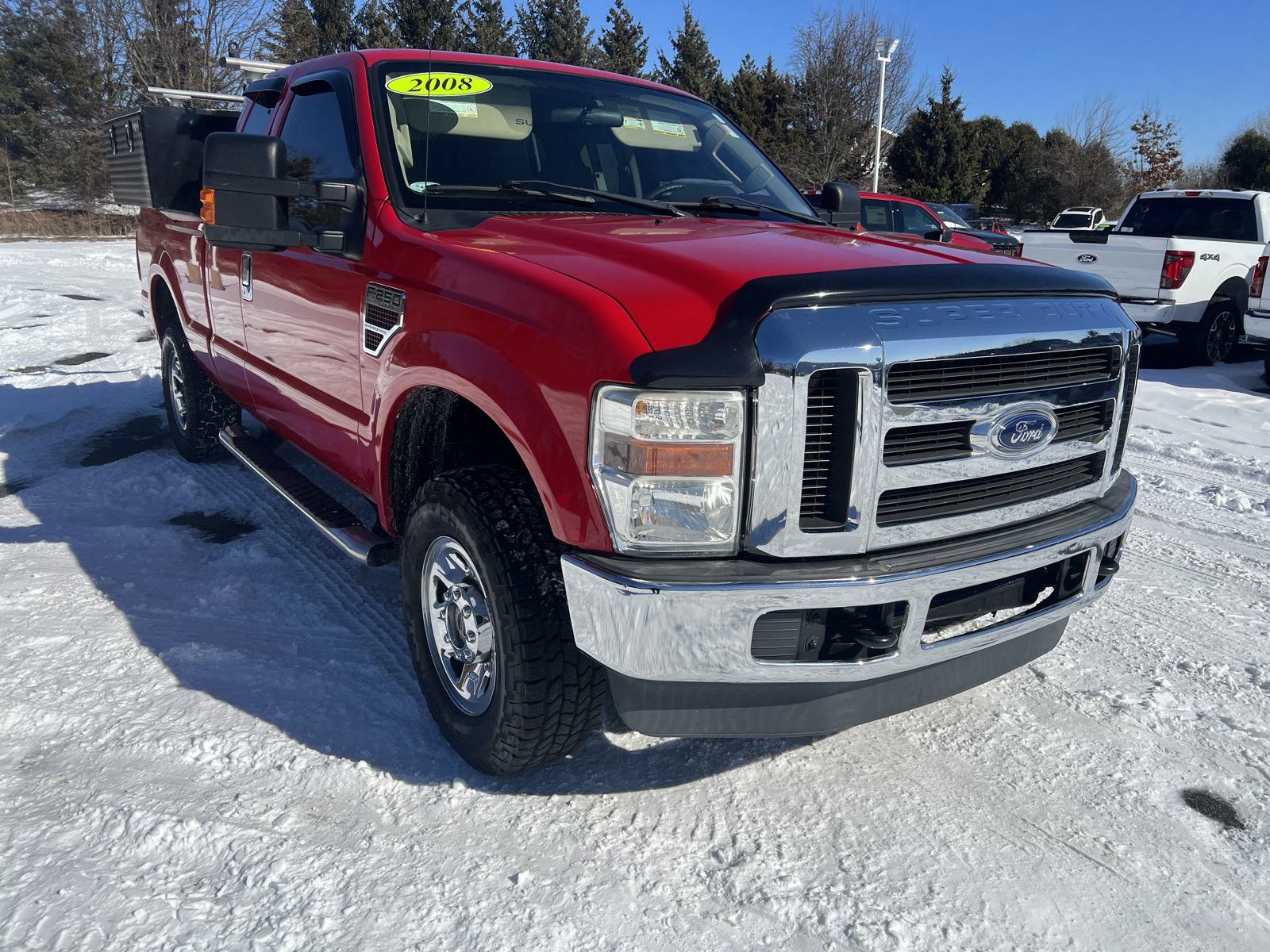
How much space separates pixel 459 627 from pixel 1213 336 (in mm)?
9949

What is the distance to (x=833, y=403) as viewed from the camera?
2.12m

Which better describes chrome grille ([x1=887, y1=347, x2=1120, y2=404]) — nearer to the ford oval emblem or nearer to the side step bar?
the ford oval emblem

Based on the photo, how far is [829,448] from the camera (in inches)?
84.4

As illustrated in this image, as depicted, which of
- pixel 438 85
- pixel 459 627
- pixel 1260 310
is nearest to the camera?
pixel 459 627

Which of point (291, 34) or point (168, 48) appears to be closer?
point (168, 48)

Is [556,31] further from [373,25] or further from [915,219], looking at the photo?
[915,219]

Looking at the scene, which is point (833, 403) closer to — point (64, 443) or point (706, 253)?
point (706, 253)

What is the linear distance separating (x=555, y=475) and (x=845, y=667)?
806mm

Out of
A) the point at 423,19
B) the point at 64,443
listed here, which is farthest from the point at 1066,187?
the point at 64,443

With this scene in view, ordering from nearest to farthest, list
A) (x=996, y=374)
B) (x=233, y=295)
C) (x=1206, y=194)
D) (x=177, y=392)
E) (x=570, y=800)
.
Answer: (x=996, y=374) < (x=570, y=800) < (x=233, y=295) < (x=177, y=392) < (x=1206, y=194)

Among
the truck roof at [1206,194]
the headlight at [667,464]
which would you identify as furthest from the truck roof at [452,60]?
the truck roof at [1206,194]

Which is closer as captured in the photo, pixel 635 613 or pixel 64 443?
pixel 635 613

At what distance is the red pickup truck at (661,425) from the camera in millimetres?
2098

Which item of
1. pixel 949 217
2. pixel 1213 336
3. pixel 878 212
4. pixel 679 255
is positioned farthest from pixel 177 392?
pixel 949 217
